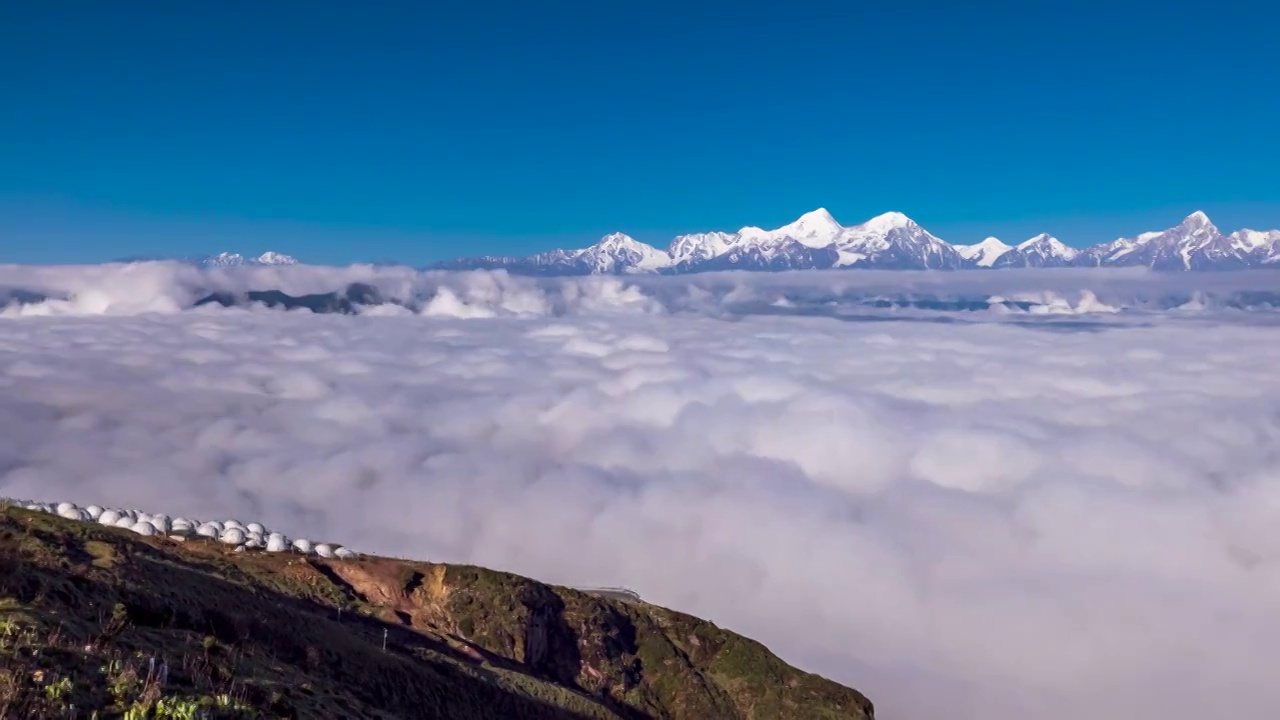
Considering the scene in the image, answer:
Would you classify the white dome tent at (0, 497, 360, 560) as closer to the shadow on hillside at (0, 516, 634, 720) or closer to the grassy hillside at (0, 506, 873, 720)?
the grassy hillside at (0, 506, 873, 720)

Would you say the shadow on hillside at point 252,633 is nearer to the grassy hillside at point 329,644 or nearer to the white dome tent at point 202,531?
the grassy hillside at point 329,644

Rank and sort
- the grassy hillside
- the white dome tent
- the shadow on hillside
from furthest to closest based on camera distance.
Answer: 1. the white dome tent
2. the shadow on hillside
3. the grassy hillside

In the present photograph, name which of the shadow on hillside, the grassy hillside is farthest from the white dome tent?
the shadow on hillside

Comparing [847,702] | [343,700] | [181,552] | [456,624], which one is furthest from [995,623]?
[343,700]

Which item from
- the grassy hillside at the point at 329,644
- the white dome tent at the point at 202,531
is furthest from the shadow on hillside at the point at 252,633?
the white dome tent at the point at 202,531

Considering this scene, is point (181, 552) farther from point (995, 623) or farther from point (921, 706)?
point (995, 623)

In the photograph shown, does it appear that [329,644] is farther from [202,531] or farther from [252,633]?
[202,531]

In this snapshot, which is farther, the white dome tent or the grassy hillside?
the white dome tent

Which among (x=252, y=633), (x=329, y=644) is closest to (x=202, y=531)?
(x=329, y=644)
